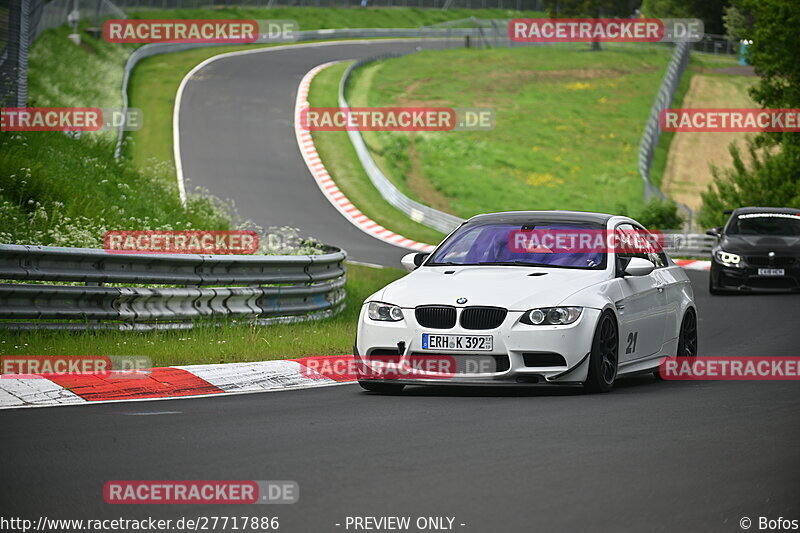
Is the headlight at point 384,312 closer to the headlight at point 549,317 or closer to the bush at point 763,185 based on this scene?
the headlight at point 549,317

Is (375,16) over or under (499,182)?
over

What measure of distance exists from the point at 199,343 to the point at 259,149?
115ft

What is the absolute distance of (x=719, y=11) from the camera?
10812 centimetres

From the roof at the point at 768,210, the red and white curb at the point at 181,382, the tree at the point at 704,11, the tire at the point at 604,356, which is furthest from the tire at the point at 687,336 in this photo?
the tree at the point at 704,11

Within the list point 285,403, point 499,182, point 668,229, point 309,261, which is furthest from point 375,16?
point 285,403

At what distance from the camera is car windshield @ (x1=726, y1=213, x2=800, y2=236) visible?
976 inches

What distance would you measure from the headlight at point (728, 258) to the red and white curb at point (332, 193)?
11249 mm

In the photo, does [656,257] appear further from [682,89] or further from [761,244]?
[682,89]

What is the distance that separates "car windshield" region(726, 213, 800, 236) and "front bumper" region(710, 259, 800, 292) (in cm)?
74

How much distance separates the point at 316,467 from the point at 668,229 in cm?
3655

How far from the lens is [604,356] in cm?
1080

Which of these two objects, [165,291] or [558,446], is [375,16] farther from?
[558,446]

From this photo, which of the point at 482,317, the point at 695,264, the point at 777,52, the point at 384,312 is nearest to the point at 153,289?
the point at 384,312

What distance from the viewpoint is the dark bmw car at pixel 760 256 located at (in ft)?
79.5
